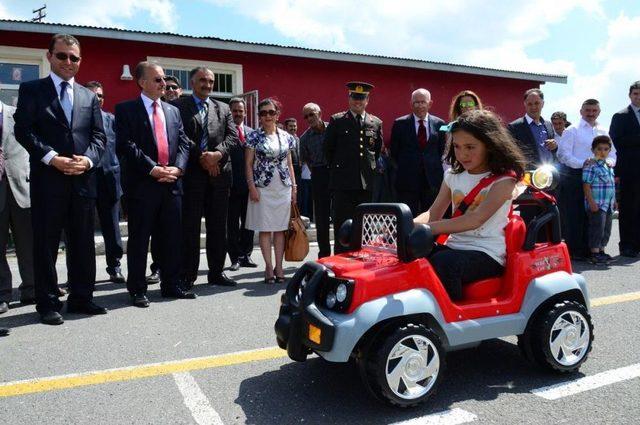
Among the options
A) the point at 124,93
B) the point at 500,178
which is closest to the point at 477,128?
the point at 500,178

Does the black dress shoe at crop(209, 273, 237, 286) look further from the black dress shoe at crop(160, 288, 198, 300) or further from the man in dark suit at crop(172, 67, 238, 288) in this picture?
the black dress shoe at crop(160, 288, 198, 300)

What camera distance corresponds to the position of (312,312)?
2.89 meters

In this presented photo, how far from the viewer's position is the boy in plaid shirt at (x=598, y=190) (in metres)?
7.46

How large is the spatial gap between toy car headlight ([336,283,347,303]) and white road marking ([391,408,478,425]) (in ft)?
2.16

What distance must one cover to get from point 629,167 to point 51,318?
757 centimetres

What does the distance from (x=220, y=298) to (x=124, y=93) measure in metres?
8.09

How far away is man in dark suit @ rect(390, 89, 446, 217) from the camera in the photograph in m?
6.53

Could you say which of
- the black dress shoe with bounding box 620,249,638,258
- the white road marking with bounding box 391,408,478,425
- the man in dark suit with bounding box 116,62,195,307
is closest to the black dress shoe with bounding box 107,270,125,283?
the man in dark suit with bounding box 116,62,195,307

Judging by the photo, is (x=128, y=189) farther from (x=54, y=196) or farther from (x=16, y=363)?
(x=16, y=363)

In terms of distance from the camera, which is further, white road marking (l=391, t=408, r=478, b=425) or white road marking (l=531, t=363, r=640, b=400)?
white road marking (l=531, t=363, r=640, b=400)

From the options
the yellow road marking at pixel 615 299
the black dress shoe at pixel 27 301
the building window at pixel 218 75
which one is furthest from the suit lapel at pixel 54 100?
the building window at pixel 218 75

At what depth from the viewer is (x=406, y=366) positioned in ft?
9.37

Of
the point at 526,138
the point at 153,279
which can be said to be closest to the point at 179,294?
the point at 153,279

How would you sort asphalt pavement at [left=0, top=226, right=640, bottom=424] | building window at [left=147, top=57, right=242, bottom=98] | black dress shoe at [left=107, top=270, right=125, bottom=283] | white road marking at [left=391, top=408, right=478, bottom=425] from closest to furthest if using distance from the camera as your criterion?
1. white road marking at [left=391, top=408, right=478, bottom=425]
2. asphalt pavement at [left=0, top=226, right=640, bottom=424]
3. black dress shoe at [left=107, top=270, right=125, bottom=283]
4. building window at [left=147, top=57, right=242, bottom=98]
